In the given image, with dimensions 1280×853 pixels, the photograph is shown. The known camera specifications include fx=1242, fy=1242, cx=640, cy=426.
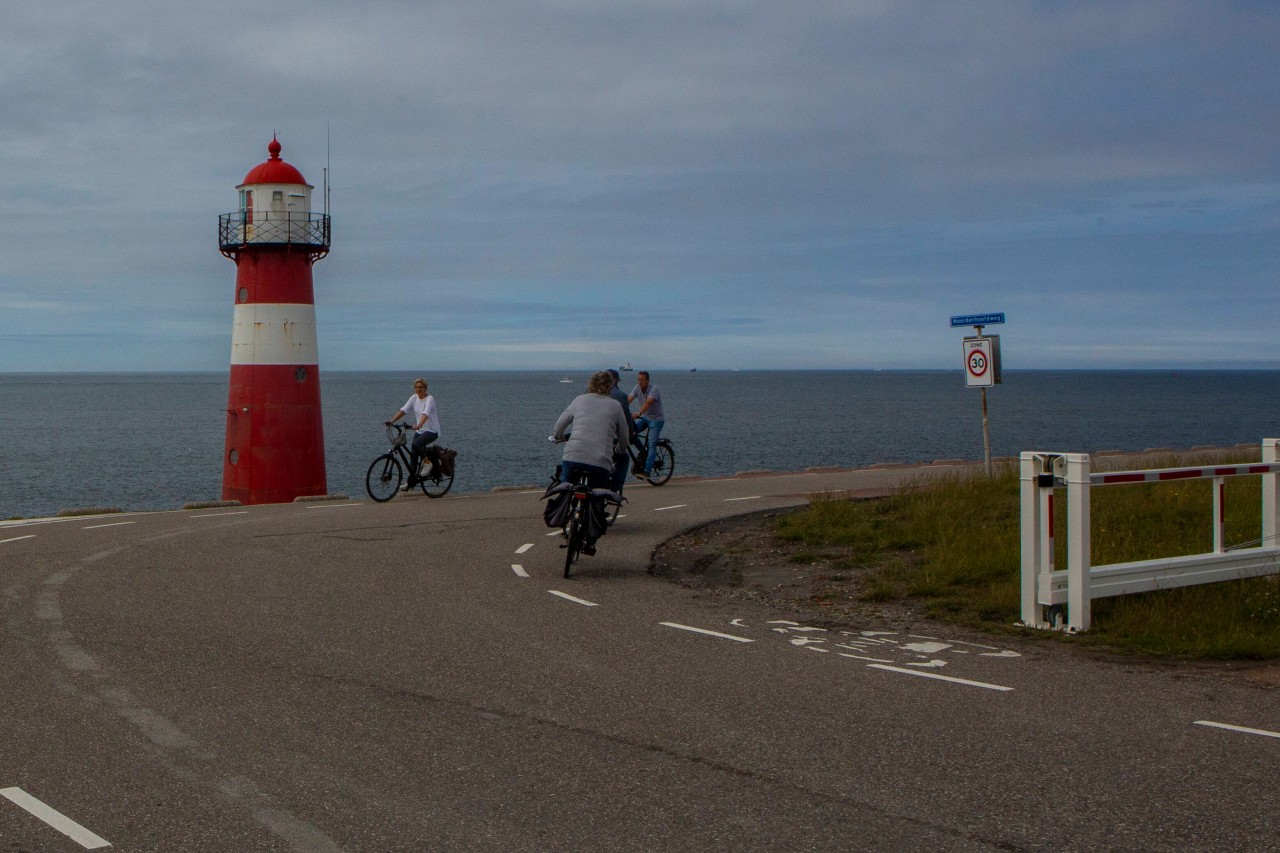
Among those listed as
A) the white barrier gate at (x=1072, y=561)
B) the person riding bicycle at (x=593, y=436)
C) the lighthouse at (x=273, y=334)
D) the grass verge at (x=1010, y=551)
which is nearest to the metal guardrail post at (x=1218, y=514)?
the white barrier gate at (x=1072, y=561)

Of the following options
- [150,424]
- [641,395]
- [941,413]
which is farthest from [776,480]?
[941,413]

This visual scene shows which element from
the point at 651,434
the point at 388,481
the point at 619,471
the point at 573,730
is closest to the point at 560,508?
the point at 619,471

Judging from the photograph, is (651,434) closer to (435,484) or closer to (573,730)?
(435,484)

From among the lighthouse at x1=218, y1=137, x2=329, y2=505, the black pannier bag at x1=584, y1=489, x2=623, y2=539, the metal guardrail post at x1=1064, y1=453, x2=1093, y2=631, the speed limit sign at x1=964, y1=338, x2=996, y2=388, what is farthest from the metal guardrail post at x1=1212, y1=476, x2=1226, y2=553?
the lighthouse at x1=218, y1=137, x2=329, y2=505

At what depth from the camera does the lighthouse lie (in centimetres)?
2508

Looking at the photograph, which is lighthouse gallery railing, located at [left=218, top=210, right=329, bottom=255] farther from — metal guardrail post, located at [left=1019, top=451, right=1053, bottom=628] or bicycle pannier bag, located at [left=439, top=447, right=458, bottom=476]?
metal guardrail post, located at [left=1019, top=451, right=1053, bottom=628]

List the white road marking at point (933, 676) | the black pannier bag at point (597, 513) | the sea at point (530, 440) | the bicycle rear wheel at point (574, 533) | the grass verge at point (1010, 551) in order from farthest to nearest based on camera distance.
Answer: the sea at point (530, 440) < the black pannier bag at point (597, 513) < the bicycle rear wheel at point (574, 533) < the grass verge at point (1010, 551) < the white road marking at point (933, 676)

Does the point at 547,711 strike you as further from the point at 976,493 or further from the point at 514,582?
the point at 976,493

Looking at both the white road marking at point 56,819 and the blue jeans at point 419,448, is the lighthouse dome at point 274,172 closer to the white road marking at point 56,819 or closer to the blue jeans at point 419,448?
the blue jeans at point 419,448

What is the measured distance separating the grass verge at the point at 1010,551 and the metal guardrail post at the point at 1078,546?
0.16m

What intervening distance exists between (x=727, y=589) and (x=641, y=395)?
412 inches

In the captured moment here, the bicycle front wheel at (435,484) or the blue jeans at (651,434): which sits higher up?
the blue jeans at (651,434)

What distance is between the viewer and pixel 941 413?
354 ft

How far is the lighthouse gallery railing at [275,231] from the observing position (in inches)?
979
